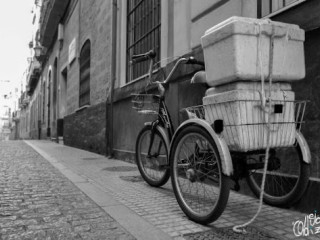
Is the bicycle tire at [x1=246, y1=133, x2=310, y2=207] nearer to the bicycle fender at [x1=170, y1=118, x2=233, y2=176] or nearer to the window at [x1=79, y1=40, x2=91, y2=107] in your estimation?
the bicycle fender at [x1=170, y1=118, x2=233, y2=176]

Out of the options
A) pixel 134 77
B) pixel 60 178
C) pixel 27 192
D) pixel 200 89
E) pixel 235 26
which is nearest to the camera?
pixel 235 26

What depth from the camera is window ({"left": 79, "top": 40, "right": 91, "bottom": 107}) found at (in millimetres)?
12383

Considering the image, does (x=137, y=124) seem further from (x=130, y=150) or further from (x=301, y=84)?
(x=301, y=84)

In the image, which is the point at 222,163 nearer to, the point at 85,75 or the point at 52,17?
the point at 85,75

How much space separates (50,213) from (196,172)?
4.66ft

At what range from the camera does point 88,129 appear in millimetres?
11250

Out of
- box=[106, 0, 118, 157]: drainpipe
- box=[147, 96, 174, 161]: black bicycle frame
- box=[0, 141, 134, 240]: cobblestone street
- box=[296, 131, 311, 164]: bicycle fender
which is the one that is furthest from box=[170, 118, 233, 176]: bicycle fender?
box=[106, 0, 118, 157]: drainpipe

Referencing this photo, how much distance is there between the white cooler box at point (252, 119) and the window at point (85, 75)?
983 cm

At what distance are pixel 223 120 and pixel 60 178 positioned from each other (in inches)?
135

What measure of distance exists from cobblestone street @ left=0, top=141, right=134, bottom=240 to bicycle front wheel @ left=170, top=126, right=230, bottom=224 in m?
0.65

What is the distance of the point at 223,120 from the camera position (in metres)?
2.85

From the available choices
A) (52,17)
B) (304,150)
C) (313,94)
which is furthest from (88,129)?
(52,17)

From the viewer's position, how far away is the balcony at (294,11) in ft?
10.6

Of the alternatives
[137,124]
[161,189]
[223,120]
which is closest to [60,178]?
[161,189]
